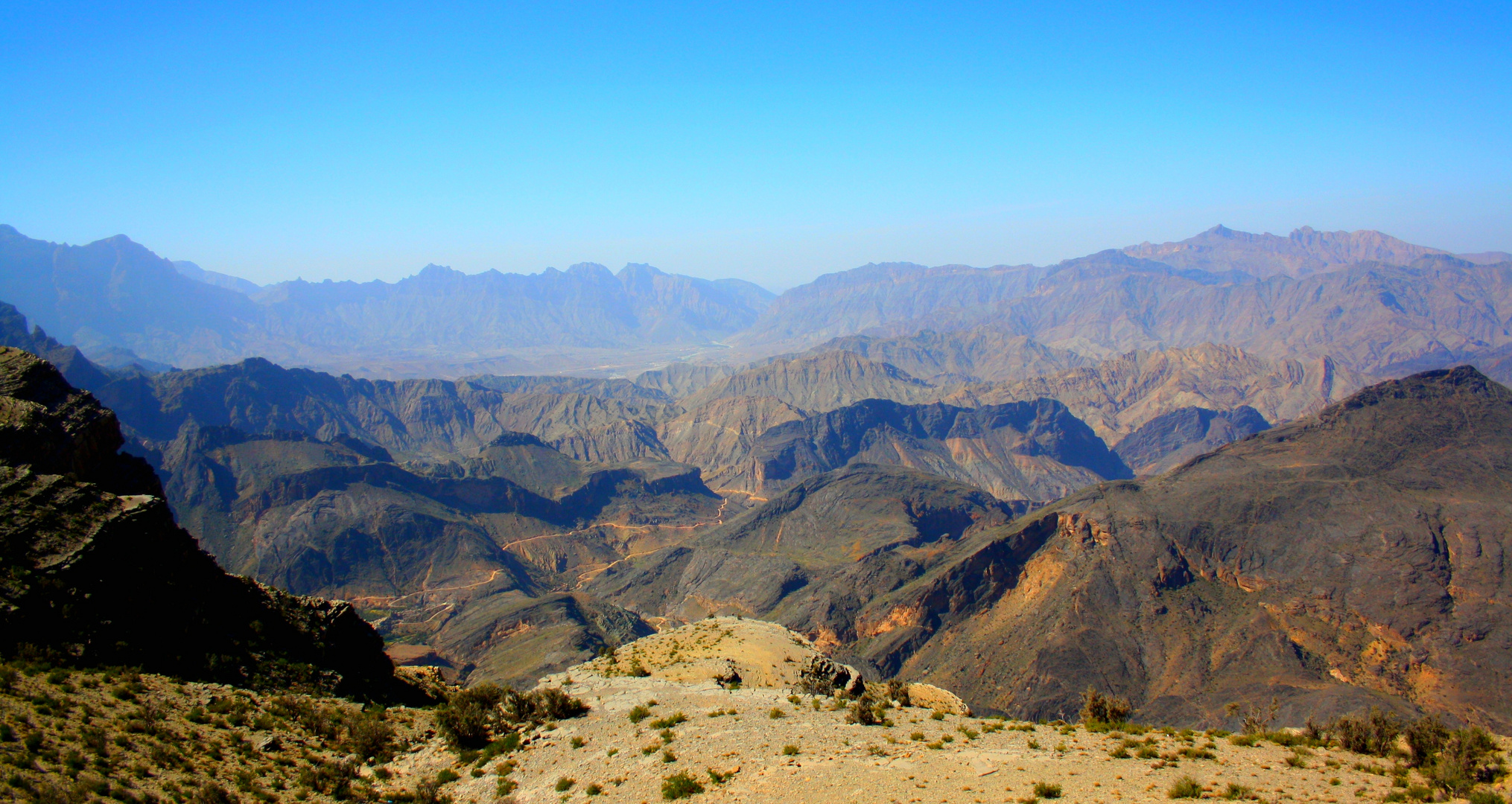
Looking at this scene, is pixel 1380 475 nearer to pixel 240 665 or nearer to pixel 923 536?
pixel 923 536

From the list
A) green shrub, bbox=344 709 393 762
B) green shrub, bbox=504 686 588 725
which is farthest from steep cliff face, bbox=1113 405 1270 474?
green shrub, bbox=344 709 393 762

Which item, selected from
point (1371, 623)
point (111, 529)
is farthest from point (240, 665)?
point (1371, 623)

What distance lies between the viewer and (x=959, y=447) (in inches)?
6831

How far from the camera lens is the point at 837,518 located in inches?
4304

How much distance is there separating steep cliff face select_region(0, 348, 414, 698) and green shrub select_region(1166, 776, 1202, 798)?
21487 mm

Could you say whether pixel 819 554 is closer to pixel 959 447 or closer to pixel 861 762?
pixel 861 762

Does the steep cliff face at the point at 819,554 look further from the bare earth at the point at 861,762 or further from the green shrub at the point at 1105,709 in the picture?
the bare earth at the point at 861,762

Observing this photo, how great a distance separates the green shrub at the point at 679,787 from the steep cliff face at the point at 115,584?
11349 millimetres

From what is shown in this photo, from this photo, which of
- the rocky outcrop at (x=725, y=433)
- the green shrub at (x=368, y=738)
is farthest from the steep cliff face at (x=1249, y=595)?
the rocky outcrop at (x=725, y=433)

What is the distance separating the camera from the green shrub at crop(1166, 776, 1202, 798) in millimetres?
15328

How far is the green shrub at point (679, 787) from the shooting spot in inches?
656

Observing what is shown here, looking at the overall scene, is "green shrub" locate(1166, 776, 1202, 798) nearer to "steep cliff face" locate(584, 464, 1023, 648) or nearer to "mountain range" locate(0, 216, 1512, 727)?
"mountain range" locate(0, 216, 1512, 727)

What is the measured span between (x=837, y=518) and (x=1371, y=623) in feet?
202

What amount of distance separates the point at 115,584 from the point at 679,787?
50.2 ft
